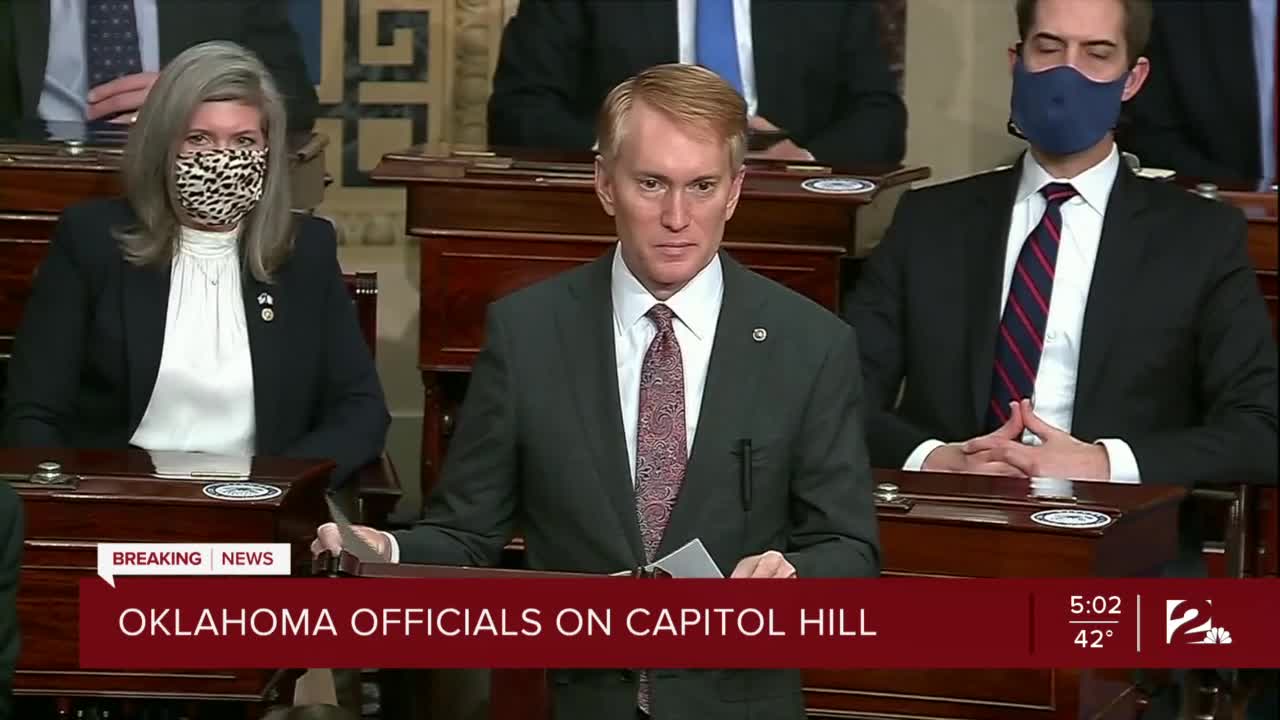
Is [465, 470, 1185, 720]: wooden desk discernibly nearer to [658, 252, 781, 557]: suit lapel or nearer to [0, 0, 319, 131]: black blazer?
[658, 252, 781, 557]: suit lapel

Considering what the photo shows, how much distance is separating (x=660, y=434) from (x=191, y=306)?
58.5 inches

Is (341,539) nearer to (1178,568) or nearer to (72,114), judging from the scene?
(1178,568)

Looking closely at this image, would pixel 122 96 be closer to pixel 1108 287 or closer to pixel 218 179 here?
pixel 218 179

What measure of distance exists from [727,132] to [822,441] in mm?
413

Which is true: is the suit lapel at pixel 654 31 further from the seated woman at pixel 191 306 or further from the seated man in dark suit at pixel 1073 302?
the seated woman at pixel 191 306

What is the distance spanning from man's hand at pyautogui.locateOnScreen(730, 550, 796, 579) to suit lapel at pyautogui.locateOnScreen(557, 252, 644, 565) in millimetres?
185

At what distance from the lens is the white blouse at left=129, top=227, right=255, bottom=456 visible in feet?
14.2

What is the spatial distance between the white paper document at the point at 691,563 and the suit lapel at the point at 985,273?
145 cm

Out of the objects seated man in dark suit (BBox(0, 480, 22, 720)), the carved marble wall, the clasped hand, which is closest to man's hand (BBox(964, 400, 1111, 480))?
the clasped hand

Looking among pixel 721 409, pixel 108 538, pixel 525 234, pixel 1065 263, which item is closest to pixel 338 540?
pixel 721 409

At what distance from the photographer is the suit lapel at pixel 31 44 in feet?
16.7

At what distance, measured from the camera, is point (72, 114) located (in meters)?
5.12

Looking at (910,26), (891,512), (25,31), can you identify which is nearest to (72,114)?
(25,31)

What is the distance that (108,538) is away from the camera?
366cm
